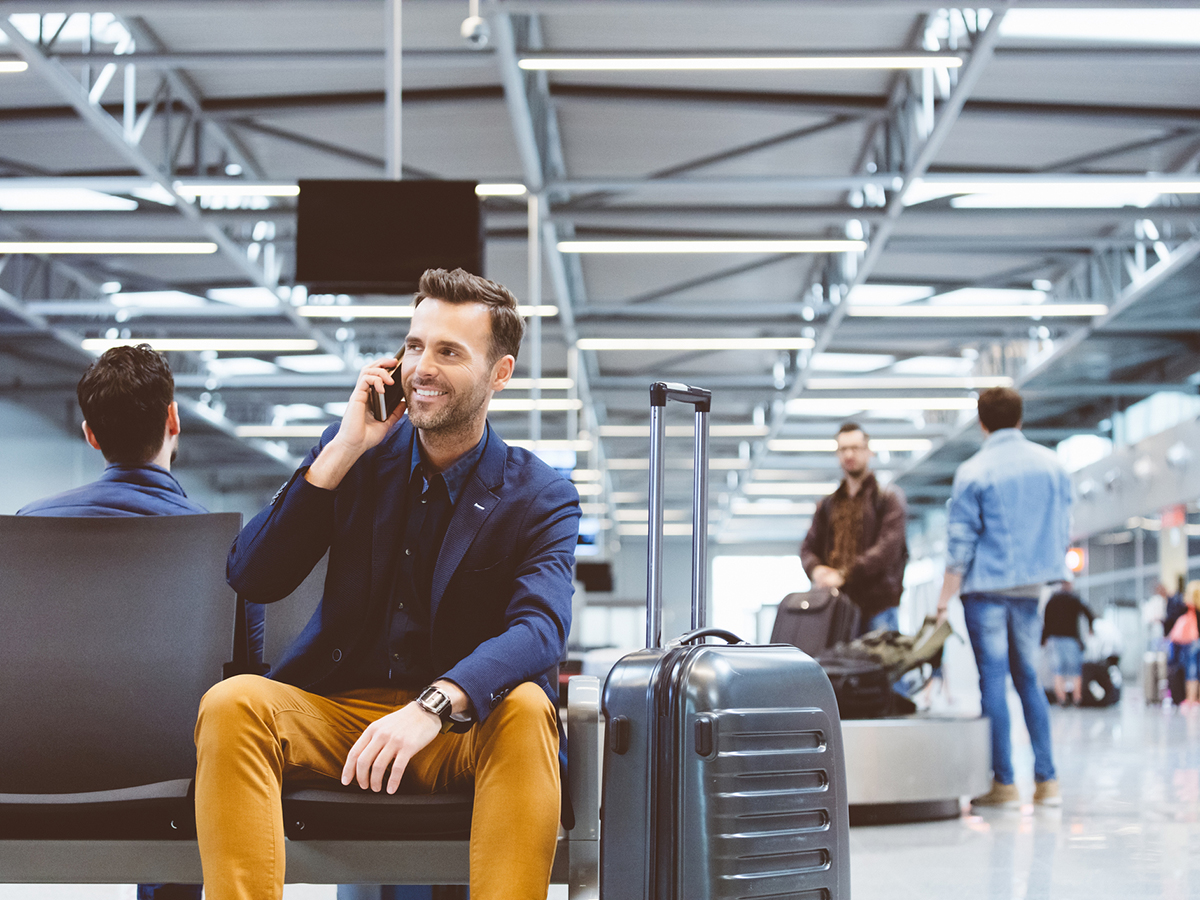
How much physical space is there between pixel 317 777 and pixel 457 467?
56 centimetres

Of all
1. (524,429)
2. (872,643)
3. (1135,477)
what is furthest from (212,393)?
(872,643)

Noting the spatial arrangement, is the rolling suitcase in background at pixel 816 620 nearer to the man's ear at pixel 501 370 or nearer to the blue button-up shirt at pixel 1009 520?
the blue button-up shirt at pixel 1009 520

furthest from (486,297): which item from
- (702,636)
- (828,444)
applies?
(828,444)

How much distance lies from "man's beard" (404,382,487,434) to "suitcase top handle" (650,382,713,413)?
31cm

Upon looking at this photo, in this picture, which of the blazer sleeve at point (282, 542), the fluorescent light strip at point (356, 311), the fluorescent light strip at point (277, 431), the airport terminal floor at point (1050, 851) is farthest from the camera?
the fluorescent light strip at point (277, 431)

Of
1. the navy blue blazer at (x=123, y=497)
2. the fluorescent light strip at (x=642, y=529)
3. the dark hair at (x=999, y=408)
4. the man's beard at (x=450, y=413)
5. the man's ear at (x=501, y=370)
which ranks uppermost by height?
the fluorescent light strip at (x=642, y=529)

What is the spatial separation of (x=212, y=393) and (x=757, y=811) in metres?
21.0

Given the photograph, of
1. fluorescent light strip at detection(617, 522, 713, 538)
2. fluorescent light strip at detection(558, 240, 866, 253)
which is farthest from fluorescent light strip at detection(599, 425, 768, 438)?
fluorescent light strip at detection(617, 522, 713, 538)

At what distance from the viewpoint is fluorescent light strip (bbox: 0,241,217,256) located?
1257cm

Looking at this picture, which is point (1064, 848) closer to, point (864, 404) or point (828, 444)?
point (864, 404)

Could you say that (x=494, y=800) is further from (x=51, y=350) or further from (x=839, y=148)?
(x=51, y=350)

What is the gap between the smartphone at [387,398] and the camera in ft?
6.74

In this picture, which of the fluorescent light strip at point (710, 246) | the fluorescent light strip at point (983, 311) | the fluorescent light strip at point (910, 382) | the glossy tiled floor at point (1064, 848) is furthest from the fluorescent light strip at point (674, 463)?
the glossy tiled floor at point (1064, 848)

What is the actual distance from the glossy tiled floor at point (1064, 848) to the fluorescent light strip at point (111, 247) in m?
9.45
